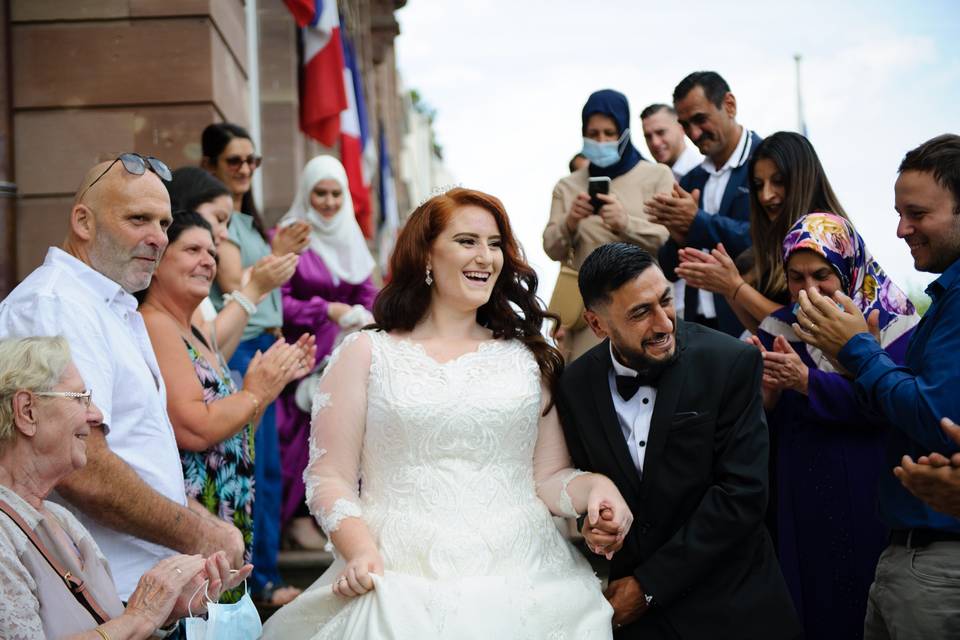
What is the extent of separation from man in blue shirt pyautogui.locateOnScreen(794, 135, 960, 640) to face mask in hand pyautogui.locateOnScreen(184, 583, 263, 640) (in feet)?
6.82

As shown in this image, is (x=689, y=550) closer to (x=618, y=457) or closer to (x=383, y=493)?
(x=618, y=457)

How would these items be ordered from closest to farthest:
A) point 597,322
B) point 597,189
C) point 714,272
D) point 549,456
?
point 597,322 → point 549,456 → point 714,272 → point 597,189

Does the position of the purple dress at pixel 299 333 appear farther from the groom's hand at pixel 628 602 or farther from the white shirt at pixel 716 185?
the groom's hand at pixel 628 602

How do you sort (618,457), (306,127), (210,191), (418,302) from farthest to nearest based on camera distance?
1. (306,127)
2. (210,191)
3. (418,302)
4. (618,457)

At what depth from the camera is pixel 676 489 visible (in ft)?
13.8

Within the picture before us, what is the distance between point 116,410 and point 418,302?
3.96 feet

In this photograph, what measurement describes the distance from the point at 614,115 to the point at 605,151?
0.20 m

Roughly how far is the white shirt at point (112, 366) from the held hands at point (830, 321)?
7.39ft

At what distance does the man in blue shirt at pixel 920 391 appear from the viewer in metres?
3.70

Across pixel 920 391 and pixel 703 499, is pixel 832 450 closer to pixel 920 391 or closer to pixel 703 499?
pixel 703 499

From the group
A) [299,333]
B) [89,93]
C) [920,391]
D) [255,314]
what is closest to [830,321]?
[920,391]

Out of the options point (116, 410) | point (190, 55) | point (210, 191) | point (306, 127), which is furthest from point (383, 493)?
point (306, 127)

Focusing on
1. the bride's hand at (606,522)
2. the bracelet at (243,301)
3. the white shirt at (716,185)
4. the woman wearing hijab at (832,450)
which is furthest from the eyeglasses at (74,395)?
the white shirt at (716,185)

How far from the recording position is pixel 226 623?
3.72 m
